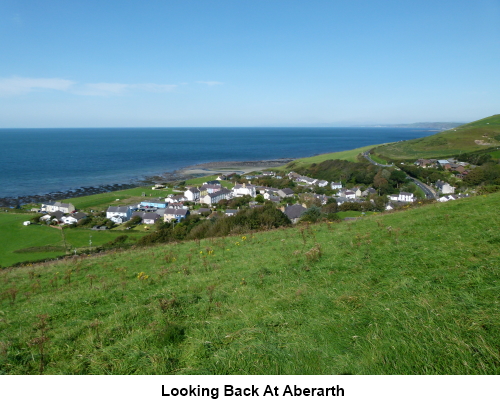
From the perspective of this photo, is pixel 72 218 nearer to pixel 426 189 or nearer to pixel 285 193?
pixel 285 193

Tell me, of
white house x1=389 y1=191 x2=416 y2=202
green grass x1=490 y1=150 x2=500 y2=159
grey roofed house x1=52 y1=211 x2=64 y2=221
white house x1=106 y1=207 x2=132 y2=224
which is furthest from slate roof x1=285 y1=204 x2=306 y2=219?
green grass x1=490 y1=150 x2=500 y2=159

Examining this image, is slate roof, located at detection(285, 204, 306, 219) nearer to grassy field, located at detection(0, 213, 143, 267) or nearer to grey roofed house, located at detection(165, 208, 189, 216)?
grey roofed house, located at detection(165, 208, 189, 216)

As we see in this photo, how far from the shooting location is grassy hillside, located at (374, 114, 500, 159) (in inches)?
3524

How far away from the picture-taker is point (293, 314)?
5652 mm

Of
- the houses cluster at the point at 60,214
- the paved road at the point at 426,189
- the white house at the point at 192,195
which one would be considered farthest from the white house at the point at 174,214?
the paved road at the point at 426,189

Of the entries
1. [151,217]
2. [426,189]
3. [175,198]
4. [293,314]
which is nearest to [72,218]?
[151,217]

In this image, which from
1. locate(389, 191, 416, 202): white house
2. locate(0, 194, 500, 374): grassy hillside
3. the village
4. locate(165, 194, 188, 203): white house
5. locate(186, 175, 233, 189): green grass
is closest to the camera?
locate(0, 194, 500, 374): grassy hillside

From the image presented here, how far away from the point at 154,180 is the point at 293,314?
8768 centimetres

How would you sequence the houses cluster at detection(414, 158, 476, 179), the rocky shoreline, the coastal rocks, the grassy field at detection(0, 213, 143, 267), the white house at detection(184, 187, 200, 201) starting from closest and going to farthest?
the grassy field at detection(0, 213, 143, 267) → the coastal rocks → the rocky shoreline → the houses cluster at detection(414, 158, 476, 179) → the white house at detection(184, 187, 200, 201)

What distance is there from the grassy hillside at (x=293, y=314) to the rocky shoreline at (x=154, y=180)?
67.4m

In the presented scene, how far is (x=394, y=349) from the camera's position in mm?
4055

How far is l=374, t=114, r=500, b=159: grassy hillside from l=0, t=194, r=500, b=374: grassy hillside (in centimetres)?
9837
